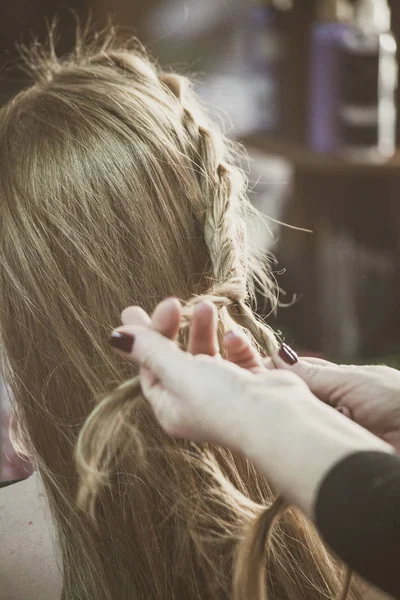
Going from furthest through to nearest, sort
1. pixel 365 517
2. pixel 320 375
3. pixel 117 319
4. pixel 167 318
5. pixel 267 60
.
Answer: pixel 267 60 → pixel 117 319 → pixel 320 375 → pixel 167 318 → pixel 365 517

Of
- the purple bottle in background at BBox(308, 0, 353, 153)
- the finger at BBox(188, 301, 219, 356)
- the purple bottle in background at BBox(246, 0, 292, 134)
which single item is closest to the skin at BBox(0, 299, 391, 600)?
the finger at BBox(188, 301, 219, 356)

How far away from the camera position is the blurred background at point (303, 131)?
1.36m

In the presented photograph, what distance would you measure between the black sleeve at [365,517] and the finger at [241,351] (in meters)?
0.19

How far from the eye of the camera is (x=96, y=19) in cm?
147

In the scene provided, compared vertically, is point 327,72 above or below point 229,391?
above

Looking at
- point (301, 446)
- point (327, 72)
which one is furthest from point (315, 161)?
point (301, 446)

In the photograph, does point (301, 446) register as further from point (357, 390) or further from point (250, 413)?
point (357, 390)

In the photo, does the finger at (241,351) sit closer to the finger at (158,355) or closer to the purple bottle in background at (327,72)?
the finger at (158,355)

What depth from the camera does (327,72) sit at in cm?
133

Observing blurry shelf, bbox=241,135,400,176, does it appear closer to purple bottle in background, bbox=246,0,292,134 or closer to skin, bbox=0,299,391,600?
purple bottle in background, bbox=246,0,292,134

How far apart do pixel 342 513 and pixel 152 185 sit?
17.6 inches

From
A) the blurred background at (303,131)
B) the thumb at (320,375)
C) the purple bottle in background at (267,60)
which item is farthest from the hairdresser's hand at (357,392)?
the purple bottle in background at (267,60)

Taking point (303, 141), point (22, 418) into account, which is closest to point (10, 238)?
point (22, 418)

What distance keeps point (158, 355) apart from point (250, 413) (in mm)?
84
